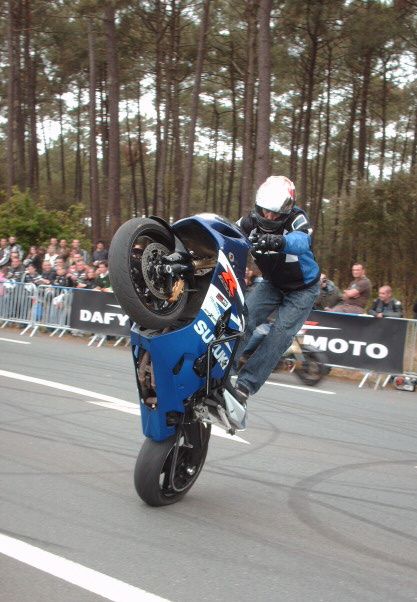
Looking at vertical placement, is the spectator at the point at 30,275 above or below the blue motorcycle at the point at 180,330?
below

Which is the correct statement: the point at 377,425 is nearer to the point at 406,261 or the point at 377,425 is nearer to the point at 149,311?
the point at 149,311

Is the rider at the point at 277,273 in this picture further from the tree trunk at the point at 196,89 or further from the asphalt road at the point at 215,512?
the tree trunk at the point at 196,89

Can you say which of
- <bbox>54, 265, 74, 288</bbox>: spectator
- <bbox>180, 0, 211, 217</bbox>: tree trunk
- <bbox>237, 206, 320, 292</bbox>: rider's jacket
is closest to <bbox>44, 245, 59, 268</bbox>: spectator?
<bbox>54, 265, 74, 288</bbox>: spectator

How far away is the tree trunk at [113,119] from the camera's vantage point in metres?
26.8

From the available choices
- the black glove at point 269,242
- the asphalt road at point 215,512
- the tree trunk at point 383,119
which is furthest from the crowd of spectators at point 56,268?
the tree trunk at point 383,119

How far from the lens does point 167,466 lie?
4930 millimetres

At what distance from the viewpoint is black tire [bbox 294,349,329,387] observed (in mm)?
11633

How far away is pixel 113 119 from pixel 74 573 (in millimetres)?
24928

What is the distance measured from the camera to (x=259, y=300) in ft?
18.0

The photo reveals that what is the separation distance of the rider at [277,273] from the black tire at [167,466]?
39 cm

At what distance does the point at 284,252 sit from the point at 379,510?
1763mm

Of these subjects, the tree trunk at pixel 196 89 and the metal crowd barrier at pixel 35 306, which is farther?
the tree trunk at pixel 196 89

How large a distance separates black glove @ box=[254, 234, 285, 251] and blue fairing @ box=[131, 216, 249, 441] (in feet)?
0.34

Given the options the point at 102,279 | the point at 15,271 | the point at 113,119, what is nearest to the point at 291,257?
the point at 102,279
